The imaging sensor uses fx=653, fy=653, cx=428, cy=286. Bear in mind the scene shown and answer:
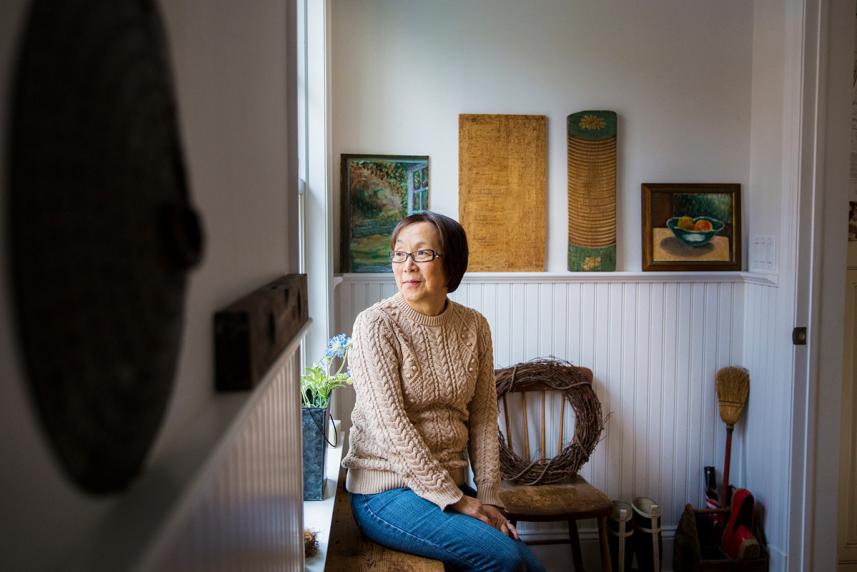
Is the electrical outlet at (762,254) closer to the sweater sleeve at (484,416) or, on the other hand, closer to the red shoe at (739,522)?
the red shoe at (739,522)

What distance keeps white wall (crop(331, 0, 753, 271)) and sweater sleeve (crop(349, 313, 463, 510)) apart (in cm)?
113

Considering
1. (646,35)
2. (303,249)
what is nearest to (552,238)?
(646,35)

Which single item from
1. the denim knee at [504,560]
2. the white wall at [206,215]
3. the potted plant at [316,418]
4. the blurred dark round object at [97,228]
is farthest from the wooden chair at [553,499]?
the blurred dark round object at [97,228]

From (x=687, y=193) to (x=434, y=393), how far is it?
1735 mm

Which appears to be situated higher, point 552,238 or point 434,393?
point 552,238

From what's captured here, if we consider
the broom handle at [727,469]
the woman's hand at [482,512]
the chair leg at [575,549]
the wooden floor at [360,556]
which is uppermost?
the woman's hand at [482,512]

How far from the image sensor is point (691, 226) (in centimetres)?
297

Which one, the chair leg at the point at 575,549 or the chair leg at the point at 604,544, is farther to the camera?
the chair leg at the point at 575,549

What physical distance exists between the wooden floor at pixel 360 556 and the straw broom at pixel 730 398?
1.76 meters

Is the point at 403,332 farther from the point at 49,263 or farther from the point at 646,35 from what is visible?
the point at 646,35

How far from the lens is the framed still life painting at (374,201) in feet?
A: 9.15

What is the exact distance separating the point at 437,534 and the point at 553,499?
0.95 metres

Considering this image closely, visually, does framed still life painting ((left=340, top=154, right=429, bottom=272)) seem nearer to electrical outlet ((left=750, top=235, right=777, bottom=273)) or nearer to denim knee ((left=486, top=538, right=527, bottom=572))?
denim knee ((left=486, top=538, right=527, bottom=572))

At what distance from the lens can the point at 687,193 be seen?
9.71 ft
